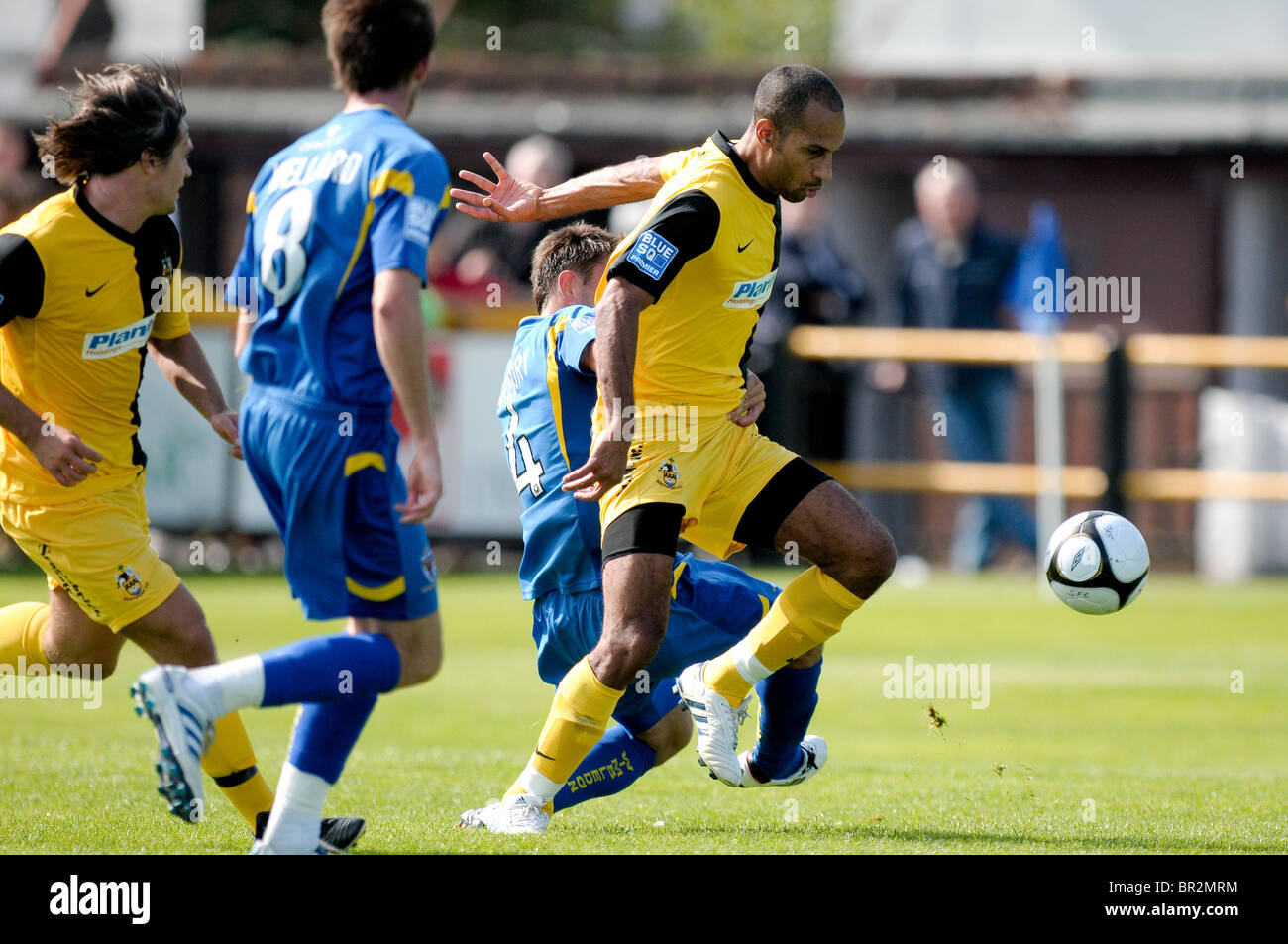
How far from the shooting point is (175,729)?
4.80m

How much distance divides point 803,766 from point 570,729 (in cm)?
131

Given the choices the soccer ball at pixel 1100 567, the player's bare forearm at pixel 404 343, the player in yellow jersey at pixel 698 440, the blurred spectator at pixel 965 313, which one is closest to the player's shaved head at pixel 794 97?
the player in yellow jersey at pixel 698 440

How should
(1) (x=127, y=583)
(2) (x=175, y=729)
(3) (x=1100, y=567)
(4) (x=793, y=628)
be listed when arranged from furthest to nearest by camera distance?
(3) (x=1100, y=567), (4) (x=793, y=628), (1) (x=127, y=583), (2) (x=175, y=729)

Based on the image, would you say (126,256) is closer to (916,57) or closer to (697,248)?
(697,248)

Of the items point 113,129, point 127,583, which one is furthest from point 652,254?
point 127,583

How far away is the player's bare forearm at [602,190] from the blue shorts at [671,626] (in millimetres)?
1311

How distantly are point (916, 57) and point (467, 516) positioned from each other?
47.3 feet

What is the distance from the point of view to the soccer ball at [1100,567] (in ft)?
22.2

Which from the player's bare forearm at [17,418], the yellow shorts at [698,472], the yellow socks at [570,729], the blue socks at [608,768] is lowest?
the blue socks at [608,768]

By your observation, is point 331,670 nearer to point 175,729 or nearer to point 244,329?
point 175,729

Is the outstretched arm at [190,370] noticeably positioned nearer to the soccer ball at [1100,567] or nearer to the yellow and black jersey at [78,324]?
the yellow and black jersey at [78,324]
